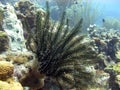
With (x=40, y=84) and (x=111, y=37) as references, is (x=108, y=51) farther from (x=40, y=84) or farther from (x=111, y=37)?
(x=40, y=84)

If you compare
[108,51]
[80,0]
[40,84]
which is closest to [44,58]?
[40,84]

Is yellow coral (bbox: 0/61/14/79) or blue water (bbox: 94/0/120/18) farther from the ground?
blue water (bbox: 94/0/120/18)

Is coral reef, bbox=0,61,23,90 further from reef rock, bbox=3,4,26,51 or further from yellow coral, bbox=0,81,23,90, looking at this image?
reef rock, bbox=3,4,26,51

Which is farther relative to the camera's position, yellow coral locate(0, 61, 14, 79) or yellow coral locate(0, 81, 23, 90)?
yellow coral locate(0, 61, 14, 79)

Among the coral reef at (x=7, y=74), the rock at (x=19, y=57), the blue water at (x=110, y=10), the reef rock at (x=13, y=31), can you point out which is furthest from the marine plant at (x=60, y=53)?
the blue water at (x=110, y=10)

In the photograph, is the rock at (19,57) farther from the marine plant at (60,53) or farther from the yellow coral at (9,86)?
the yellow coral at (9,86)

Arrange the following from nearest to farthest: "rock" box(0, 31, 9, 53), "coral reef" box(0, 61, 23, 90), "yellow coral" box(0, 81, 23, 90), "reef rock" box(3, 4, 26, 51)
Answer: "yellow coral" box(0, 81, 23, 90) → "coral reef" box(0, 61, 23, 90) → "rock" box(0, 31, 9, 53) → "reef rock" box(3, 4, 26, 51)

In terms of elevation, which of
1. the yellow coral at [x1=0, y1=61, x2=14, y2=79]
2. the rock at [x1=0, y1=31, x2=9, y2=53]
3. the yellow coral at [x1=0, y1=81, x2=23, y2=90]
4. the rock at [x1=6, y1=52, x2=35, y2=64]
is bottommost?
the yellow coral at [x1=0, y1=81, x2=23, y2=90]

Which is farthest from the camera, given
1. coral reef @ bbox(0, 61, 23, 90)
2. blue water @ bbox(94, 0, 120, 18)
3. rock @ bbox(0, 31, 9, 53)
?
blue water @ bbox(94, 0, 120, 18)

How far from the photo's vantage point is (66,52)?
14.8 ft

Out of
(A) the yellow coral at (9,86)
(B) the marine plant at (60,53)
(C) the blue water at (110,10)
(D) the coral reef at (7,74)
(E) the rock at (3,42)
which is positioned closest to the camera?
(A) the yellow coral at (9,86)

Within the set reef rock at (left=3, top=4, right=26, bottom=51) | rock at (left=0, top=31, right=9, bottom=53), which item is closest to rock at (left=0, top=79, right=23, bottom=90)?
rock at (left=0, top=31, right=9, bottom=53)

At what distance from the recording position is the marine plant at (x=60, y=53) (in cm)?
448

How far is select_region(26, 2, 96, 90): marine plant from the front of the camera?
4484 millimetres
